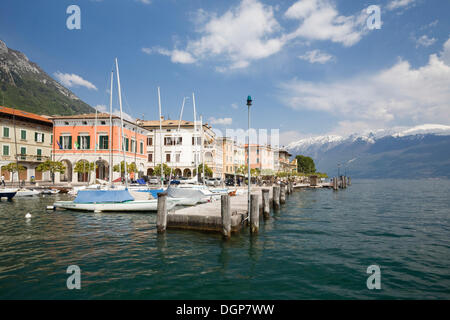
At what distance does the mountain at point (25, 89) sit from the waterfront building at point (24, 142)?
82476 mm

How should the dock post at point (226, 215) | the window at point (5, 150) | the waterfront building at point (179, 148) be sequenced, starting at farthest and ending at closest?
the waterfront building at point (179, 148) < the window at point (5, 150) < the dock post at point (226, 215)

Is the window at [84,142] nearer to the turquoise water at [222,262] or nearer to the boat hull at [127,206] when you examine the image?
the boat hull at [127,206]

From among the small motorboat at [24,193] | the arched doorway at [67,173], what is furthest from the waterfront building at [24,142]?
the small motorboat at [24,193]

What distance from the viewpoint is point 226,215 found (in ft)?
43.0

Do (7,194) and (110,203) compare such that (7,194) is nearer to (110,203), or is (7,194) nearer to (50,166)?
(50,166)

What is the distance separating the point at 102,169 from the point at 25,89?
135 m

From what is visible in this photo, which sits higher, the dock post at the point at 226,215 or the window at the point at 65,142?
the window at the point at 65,142

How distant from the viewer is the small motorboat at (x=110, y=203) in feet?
72.6

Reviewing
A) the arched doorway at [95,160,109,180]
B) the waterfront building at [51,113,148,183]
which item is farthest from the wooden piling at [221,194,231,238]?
the arched doorway at [95,160,109,180]

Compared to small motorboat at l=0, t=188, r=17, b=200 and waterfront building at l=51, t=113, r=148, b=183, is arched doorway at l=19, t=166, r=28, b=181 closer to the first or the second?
waterfront building at l=51, t=113, r=148, b=183

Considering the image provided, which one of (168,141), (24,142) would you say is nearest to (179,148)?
(168,141)

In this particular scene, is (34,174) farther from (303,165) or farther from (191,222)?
(303,165)

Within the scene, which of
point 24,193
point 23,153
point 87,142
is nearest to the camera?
point 24,193

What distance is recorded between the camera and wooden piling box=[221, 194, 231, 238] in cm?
1301
